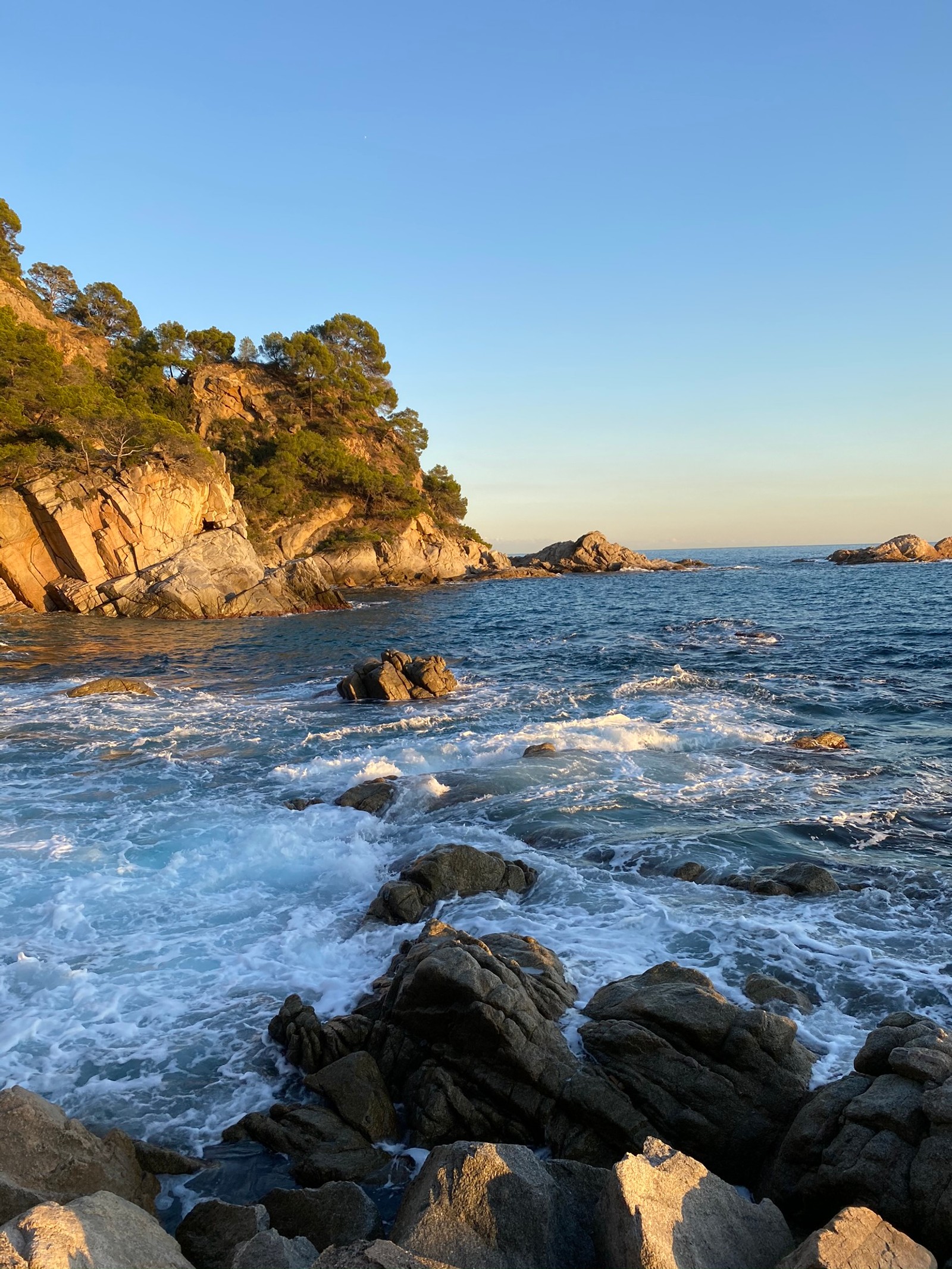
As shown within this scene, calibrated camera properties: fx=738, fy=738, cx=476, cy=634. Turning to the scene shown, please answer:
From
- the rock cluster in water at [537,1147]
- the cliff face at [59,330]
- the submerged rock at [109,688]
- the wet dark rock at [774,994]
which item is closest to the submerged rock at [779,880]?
the wet dark rock at [774,994]

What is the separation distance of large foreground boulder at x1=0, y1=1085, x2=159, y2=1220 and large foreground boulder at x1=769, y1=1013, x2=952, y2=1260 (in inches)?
172

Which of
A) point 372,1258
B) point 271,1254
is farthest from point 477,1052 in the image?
point 372,1258

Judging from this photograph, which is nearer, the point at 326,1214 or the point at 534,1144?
the point at 326,1214

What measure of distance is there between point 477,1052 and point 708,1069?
1836 millimetres

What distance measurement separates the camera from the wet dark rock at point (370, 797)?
43.2 ft

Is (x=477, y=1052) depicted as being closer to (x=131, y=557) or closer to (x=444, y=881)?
(x=444, y=881)

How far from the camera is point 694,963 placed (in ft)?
26.1

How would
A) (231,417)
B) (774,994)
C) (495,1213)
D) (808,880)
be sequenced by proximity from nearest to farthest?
(495,1213) → (774,994) → (808,880) → (231,417)

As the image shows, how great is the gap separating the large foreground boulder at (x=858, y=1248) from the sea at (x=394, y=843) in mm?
2566

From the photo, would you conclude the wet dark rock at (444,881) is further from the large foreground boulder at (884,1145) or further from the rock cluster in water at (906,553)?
the rock cluster in water at (906,553)

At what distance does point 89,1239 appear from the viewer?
356 cm

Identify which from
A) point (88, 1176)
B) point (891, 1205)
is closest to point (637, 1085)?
point (891, 1205)

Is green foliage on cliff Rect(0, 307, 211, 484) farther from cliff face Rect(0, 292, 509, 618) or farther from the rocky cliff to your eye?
the rocky cliff

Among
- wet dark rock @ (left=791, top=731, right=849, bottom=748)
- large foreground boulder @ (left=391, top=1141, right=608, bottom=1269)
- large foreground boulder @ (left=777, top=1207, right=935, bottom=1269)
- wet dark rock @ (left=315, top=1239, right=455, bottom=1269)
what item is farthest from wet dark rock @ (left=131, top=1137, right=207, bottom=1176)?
wet dark rock @ (left=791, top=731, right=849, bottom=748)
